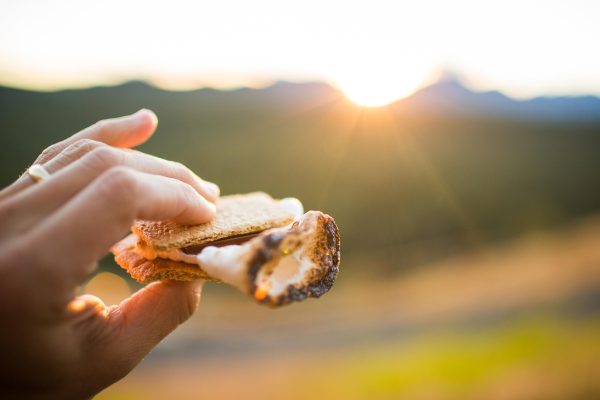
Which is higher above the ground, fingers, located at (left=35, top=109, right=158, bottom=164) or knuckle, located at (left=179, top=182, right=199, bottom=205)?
fingers, located at (left=35, top=109, right=158, bottom=164)

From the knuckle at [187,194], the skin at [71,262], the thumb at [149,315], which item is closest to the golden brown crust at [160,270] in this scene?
the thumb at [149,315]

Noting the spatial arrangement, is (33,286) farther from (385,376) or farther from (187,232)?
(385,376)

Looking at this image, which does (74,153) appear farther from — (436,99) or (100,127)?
(436,99)

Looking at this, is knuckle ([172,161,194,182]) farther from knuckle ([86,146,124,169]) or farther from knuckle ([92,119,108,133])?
knuckle ([92,119,108,133])

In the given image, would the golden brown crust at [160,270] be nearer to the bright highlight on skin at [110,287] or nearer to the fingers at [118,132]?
the fingers at [118,132]

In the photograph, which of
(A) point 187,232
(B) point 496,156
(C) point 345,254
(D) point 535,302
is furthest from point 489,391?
(B) point 496,156

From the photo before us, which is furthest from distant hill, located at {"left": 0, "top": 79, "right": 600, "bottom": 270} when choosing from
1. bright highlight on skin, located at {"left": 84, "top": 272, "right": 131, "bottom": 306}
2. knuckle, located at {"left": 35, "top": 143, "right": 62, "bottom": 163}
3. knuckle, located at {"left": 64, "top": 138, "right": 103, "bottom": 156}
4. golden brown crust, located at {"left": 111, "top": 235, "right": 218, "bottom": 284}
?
knuckle, located at {"left": 64, "top": 138, "right": 103, "bottom": 156}
